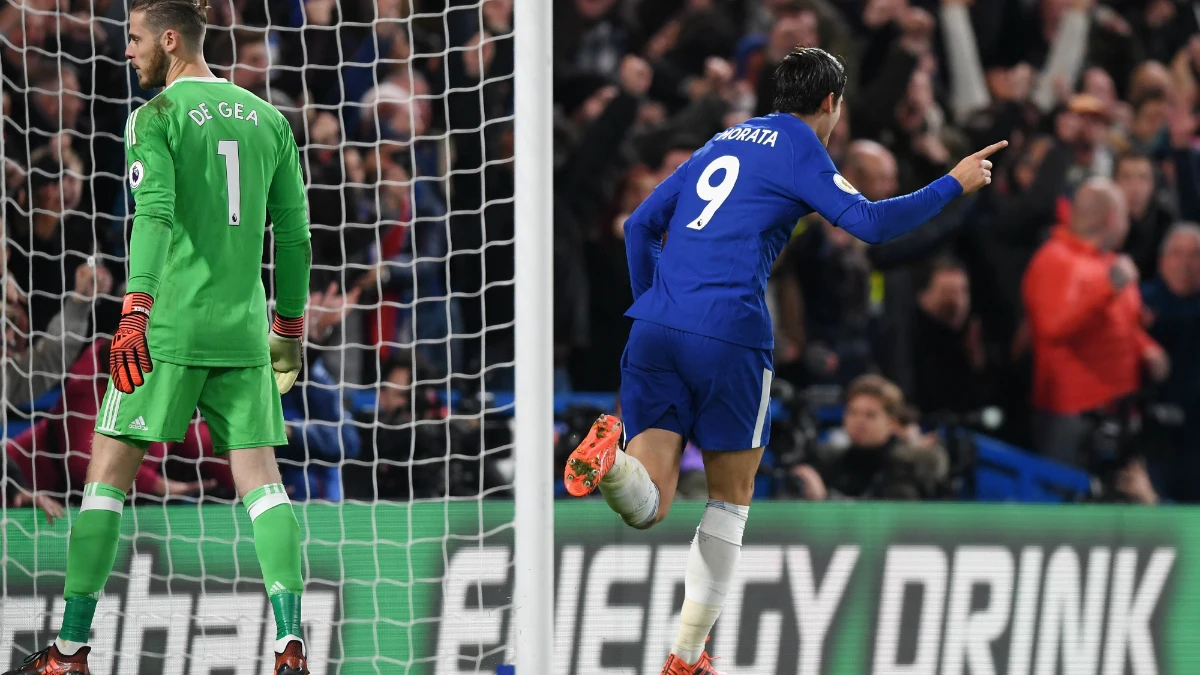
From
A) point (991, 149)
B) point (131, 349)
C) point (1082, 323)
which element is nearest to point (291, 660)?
point (131, 349)

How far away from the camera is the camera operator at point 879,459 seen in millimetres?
6789

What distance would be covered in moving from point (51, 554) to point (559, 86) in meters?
3.86

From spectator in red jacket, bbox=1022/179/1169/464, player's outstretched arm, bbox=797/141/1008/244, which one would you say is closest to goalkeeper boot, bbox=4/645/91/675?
player's outstretched arm, bbox=797/141/1008/244

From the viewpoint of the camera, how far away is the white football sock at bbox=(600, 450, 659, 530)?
432cm

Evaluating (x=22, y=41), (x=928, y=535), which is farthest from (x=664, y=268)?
(x=22, y=41)

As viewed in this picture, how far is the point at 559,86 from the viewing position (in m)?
8.23

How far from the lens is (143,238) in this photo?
13.6 feet

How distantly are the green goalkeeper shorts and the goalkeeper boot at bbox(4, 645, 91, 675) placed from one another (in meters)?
0.59

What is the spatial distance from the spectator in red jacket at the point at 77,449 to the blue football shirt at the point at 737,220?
77.7 inches

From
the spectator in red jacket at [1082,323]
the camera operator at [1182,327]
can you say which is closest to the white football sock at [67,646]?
the spectator in red jacket at [1082,323]

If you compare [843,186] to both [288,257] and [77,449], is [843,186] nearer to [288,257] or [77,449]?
[288,257]

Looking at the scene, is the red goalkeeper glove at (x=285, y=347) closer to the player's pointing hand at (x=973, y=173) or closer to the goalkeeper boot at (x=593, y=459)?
the goalkeeper boot at (x=593, y=459)

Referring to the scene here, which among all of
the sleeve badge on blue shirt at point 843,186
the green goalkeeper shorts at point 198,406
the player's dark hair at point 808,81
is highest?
the player's dark hair at point 808,81

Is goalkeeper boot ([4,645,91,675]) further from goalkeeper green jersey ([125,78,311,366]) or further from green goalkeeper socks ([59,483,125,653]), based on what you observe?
goalkeeper green jersey ([125,78,311,366])
